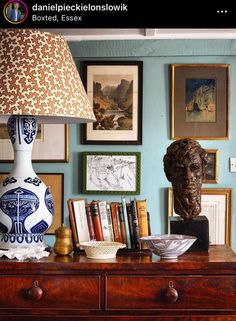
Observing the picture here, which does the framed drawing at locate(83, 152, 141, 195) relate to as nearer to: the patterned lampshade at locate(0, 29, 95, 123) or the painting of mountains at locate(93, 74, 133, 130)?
the painting of mountains at locate(93, 74, 133, 130)

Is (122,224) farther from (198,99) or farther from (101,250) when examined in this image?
(198,99)

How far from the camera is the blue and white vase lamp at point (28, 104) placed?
188 centimetres

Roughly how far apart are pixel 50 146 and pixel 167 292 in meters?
2.35

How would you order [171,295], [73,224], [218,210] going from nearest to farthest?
[171,295]
[73,224]
[218,210]

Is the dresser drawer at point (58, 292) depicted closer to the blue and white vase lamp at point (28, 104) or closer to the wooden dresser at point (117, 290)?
the wooden dresser at point (117, 290)

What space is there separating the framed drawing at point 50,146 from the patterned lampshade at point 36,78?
208 centimetres

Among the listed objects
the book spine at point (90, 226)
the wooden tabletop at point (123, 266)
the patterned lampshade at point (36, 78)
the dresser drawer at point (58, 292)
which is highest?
the patterned lampshade at point (36, 78)

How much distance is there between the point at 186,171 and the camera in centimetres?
206

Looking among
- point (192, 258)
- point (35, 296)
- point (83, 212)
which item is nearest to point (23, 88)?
point (83, 212)

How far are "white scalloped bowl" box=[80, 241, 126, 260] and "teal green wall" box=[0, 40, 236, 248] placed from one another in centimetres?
207

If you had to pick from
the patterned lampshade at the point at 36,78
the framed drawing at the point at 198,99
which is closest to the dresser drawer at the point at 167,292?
the patterned lampshade at the point at 36,78

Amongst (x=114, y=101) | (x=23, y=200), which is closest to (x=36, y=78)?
(x=23, y=200)

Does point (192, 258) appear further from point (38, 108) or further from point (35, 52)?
point (35, 52)

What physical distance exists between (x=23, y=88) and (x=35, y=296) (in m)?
0.68
